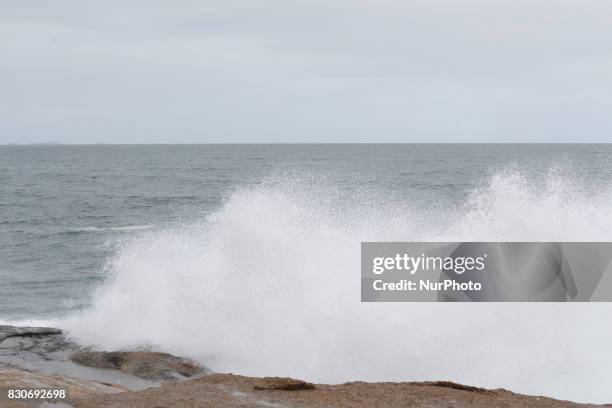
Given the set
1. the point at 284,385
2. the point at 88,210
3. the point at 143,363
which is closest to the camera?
the point at 284,385

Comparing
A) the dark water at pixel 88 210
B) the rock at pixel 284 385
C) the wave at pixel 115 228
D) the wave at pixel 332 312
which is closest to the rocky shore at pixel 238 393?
the rock at pixel 284 385

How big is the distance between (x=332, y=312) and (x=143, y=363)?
3.50 metres

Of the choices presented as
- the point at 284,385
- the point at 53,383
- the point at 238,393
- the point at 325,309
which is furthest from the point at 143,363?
the point at 284,385

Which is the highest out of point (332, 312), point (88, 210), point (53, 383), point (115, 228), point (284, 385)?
point (88, 210)

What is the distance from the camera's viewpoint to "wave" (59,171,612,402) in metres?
12.2

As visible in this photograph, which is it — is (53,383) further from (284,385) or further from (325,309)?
Result: (325,309)

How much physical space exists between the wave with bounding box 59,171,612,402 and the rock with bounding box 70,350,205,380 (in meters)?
0.46

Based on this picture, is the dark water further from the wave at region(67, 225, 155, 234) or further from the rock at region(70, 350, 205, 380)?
the rock at region(70, 350, 205, 380)

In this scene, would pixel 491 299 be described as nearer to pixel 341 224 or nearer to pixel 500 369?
pixel 500 369

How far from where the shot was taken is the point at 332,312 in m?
13.3

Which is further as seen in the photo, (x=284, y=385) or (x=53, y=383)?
(x=53, y=383)

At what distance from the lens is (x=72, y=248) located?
95.3 feet

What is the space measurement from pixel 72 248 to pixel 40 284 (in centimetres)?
681

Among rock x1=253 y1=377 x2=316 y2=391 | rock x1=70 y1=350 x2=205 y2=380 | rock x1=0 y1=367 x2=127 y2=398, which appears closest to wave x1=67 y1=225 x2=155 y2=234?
rock x1=70 y1=350 x2=205 y2=380
